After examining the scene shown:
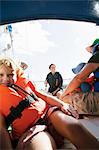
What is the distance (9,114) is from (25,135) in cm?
14

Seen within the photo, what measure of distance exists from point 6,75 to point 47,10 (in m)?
0.45

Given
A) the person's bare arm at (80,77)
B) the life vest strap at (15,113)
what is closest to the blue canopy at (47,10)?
the person's bare arm at (80,77)

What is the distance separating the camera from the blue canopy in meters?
1.44

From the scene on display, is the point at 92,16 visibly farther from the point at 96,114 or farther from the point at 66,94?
the point at 96,114

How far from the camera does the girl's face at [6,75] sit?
1308mm

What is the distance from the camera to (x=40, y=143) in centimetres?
110

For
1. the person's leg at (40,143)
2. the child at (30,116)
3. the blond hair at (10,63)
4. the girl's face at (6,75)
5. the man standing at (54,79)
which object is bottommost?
the person's leg at (40,143)

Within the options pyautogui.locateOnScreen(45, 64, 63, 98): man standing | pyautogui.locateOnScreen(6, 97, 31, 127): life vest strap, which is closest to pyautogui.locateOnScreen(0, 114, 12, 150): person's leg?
pyautogui.locateOnScreen(6, 97, 31, 127): life vest strap

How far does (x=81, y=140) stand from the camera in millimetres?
1139

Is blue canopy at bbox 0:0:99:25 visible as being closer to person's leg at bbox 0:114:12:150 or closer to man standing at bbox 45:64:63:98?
person's leg at bbox 0:114:12:150

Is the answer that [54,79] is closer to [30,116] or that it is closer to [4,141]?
[30,116]

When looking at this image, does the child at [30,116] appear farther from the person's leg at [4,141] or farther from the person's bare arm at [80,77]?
the person's bare arm at [80,77]

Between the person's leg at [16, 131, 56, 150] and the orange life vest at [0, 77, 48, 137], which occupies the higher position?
the orange life vest at [0, 77, 48, 137]

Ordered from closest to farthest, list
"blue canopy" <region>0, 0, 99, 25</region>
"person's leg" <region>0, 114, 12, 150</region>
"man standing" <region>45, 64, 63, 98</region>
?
"person's leg" <region>0, 114, 12, 150</region>, "blue canopy" <region>0, 0, 99, 25</region>, "man standing" <region>45, 64, 63, 98</region>
